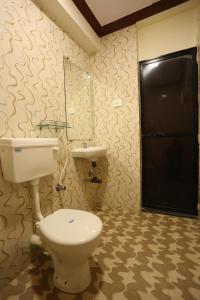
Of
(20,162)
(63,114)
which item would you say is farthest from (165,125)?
(20,162)

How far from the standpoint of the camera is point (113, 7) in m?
1.69

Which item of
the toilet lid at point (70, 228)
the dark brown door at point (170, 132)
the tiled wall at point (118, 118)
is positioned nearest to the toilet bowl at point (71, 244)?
the toilet lid at point (70, 228)

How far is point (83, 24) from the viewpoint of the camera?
1703 millimetres

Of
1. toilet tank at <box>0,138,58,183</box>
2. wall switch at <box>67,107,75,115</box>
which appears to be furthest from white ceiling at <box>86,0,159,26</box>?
toilet tank at <box>0,138,58,183</box>

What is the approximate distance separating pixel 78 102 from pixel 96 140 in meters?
0.57

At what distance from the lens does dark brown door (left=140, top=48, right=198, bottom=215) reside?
5.83 feet

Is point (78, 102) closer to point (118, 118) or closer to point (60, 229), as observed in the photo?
point (118, 118)

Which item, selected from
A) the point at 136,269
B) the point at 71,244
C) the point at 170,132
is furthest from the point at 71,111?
the point at 136,269

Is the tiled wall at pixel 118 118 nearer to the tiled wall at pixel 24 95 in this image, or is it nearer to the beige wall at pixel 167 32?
the beige wall at pixel 167 32

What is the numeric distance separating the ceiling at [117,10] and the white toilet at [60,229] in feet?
5.05

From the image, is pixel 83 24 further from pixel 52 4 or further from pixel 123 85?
pixel 123 85

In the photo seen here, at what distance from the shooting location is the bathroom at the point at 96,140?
3.49 feet

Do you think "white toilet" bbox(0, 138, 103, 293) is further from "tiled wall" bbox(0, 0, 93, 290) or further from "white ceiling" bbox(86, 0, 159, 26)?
"white ceiling" bbox(86, 0, 159, 26)

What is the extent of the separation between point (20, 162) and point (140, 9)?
199 cm
